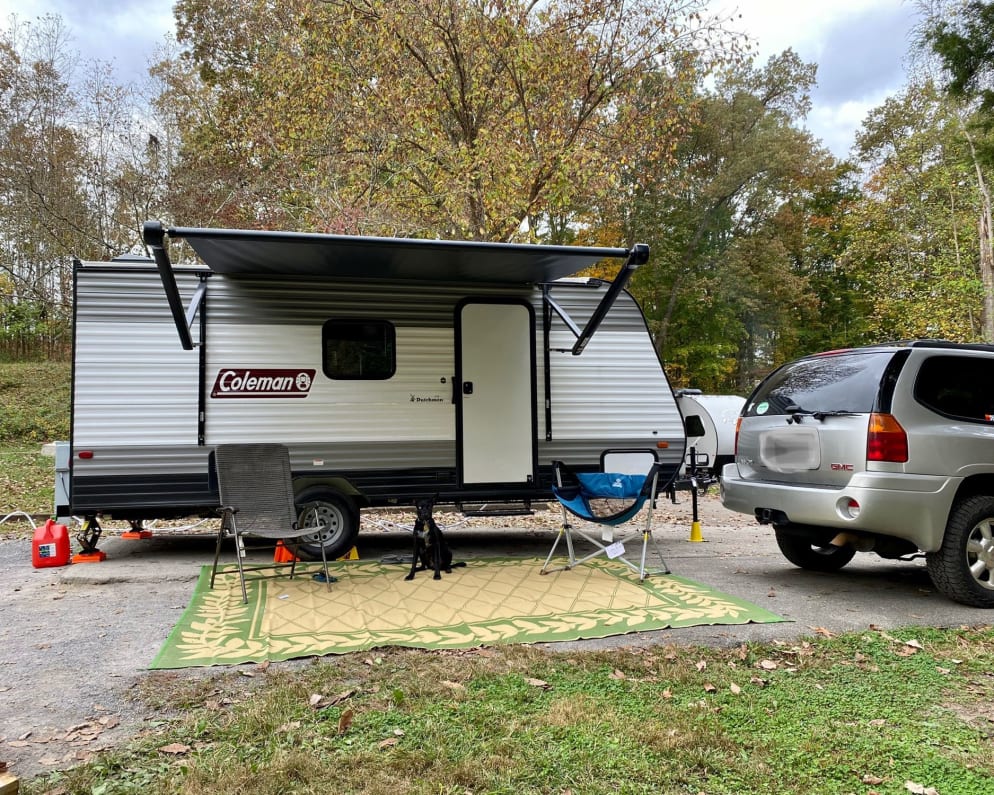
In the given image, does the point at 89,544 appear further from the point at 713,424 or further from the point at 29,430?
the point at 29,430

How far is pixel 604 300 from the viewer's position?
607 cm

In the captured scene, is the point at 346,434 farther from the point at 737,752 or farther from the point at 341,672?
the point at 737,752

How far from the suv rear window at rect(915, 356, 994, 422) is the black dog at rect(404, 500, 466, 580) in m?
3.43

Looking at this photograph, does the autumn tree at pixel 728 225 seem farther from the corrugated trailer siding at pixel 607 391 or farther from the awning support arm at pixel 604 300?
the awning support arm at pixel 604 300

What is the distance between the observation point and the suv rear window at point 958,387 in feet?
15.2

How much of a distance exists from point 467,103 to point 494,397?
18.3 ft

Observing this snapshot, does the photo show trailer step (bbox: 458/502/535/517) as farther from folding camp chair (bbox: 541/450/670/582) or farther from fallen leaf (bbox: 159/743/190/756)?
fallen leaf (bbox: 159/743/190/756)

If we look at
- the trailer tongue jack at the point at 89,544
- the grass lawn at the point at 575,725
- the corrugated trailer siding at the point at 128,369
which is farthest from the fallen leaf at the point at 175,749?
the trailer tongue jack at the point at 89,544

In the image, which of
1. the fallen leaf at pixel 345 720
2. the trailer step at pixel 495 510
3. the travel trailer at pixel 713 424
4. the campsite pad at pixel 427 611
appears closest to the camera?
the fallen leaf at pixel 345 720

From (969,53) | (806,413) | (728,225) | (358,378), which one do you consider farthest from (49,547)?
(728,225)

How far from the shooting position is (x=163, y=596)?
5.12 meters

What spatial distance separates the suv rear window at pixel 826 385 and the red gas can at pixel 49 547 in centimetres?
573

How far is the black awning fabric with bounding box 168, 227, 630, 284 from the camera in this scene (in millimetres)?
5020

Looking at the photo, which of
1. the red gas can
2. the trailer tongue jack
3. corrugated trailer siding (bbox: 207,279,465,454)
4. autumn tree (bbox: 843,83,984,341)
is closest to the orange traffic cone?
corrugated trailer siding (bbox: 207,279,465,454)
